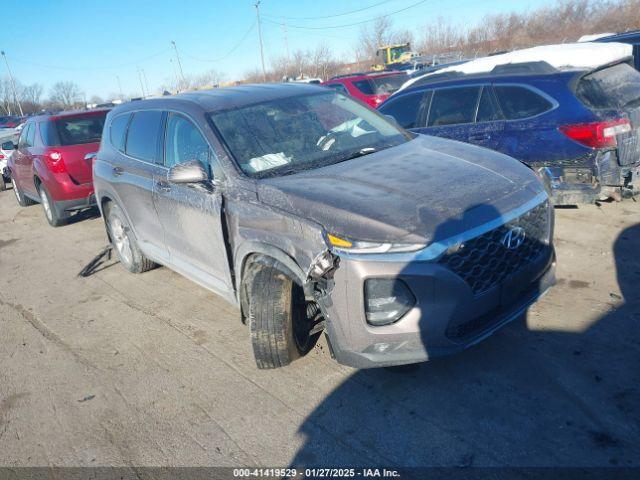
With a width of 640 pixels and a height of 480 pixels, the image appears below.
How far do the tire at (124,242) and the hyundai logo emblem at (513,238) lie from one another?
3953 mm

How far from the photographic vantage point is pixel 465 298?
104 inches

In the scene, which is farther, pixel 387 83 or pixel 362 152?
pixel 387 83

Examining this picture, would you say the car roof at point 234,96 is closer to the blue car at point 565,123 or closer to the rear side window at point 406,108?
the blue car at point 565,123

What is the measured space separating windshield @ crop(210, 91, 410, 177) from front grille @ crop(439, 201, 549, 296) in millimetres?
1285

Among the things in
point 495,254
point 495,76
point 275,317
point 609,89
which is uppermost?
point 495,76

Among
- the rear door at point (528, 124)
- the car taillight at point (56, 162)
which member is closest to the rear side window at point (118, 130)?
the car taillight at point (56, 162)

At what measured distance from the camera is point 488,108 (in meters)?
5.64

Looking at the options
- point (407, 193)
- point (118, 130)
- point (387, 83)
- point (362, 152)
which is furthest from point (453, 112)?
point (387, 83)

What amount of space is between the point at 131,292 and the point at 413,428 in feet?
11.9

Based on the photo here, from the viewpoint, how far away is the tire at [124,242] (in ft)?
18.0

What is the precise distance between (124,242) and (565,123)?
4.90 m

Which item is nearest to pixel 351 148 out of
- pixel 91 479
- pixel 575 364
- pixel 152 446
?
pixel 575 364

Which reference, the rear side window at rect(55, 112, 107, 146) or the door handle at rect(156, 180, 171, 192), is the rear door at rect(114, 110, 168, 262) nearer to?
the door handle at rect(156, 180, 171, 192)

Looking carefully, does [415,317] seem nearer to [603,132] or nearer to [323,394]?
[323,394]
